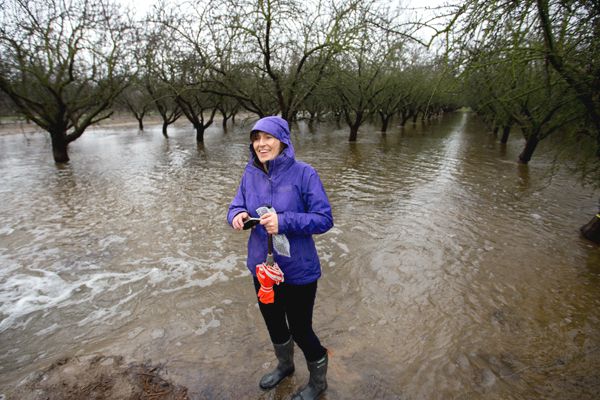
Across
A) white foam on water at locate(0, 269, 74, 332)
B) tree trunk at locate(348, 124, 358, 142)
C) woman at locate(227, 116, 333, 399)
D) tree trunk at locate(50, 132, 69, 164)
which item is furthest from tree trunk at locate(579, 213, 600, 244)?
tree trunk at locate(50, 132, 69, 164)

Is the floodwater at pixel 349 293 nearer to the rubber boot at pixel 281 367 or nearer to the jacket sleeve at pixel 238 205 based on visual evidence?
the rubber boot at pixel 281 367

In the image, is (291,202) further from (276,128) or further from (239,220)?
(276,128)

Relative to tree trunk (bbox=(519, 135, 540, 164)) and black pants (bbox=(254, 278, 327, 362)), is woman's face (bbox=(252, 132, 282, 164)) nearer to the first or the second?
black pants (bbox=(254, 278, 327, 362))

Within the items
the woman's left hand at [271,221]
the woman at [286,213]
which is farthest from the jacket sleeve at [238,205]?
the woman's left hand at [271,221]

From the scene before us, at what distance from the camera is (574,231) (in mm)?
5676

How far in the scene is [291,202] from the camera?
1.88 metres

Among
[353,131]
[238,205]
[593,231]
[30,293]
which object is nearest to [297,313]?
[238,205]

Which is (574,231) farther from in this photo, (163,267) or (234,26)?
(234,26)

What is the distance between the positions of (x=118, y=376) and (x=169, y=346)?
448 mm

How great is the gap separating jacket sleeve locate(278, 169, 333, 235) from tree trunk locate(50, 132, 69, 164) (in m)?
14.2

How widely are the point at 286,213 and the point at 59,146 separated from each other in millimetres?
14657

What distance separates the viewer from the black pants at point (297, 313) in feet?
6.58

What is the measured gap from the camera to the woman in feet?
6.02

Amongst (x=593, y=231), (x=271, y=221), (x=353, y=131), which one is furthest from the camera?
(x=353, y=131)
